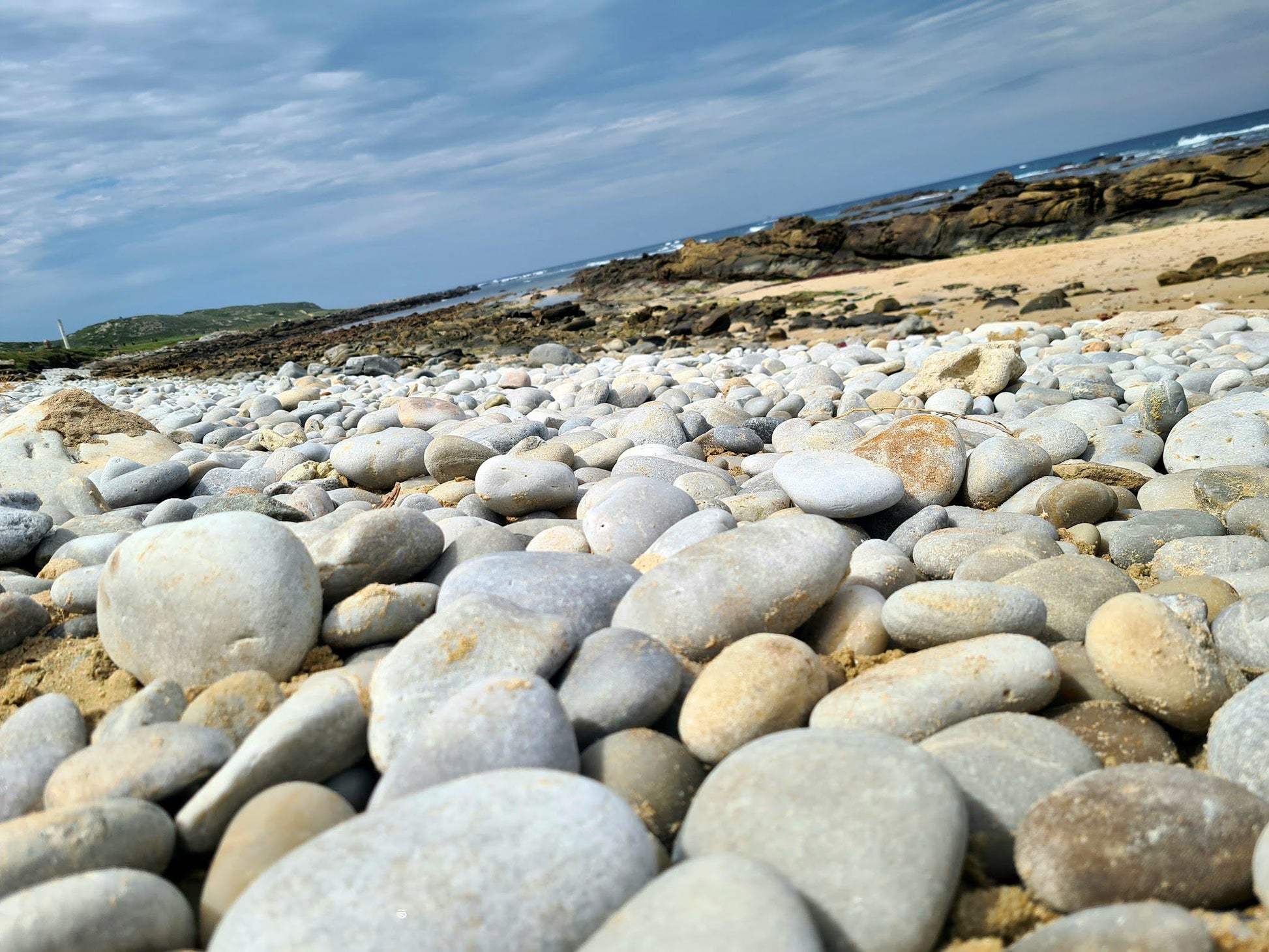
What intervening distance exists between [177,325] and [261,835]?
75.5m

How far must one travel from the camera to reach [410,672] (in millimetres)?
1952

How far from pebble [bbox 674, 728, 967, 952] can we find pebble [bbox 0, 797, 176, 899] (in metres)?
0.98

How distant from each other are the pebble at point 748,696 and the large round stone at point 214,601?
1.12 meters

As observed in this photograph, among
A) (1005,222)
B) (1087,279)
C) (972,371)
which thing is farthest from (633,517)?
(1005,222)

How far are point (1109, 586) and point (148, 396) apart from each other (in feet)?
53.1

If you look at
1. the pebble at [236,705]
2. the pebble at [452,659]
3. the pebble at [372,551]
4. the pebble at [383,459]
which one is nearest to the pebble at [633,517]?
the pebble at [372,551]

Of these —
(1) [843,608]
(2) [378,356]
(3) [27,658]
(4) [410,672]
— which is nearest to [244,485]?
(3) [27,658]

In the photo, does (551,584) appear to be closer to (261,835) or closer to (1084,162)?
(261,835)

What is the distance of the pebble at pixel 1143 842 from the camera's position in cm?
142

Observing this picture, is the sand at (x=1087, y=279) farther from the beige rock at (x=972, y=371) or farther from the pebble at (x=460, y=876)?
the pebble at (x=460, y=876)

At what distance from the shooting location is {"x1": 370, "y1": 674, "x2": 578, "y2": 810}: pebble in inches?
63.5

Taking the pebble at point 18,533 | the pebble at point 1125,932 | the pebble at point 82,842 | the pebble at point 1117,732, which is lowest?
the pebble at point 1117,732

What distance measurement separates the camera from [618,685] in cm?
194

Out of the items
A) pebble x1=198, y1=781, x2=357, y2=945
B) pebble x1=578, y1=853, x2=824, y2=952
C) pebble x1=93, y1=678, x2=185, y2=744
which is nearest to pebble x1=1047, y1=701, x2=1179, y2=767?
pebble x1=578, y1=853, x2=824, y2=952
